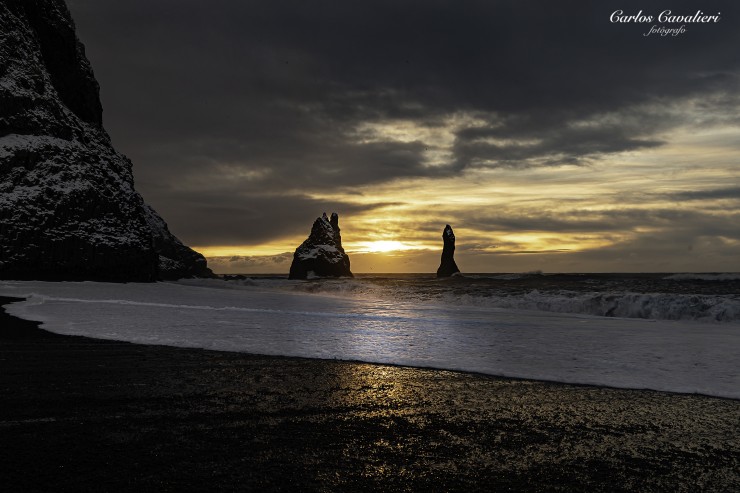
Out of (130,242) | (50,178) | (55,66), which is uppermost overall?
(55,66)

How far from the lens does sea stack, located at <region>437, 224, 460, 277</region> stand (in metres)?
106

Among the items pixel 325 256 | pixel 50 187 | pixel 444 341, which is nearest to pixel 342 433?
pixel 444 341

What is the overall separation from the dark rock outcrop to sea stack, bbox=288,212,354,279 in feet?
244

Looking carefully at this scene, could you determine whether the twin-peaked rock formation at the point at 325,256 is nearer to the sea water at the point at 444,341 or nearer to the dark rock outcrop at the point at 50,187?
the dark rock outcrop at the point at 50,187

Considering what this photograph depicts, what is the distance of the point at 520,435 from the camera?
3.29 m

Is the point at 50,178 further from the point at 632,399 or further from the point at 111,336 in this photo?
the point at 632,399

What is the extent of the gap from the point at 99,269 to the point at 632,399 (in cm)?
2572

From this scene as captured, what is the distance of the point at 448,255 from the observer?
107500mm

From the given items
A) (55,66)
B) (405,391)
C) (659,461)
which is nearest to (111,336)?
(405,391)

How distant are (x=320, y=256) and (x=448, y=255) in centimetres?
2626

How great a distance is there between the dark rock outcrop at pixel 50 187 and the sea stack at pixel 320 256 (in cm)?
7446

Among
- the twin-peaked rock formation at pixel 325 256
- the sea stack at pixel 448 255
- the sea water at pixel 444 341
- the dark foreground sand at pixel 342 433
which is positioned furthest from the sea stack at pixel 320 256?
the dark foreground sand at pixel 342 433

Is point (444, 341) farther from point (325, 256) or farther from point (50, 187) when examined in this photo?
point (325, 256)

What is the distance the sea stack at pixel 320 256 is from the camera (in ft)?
343
